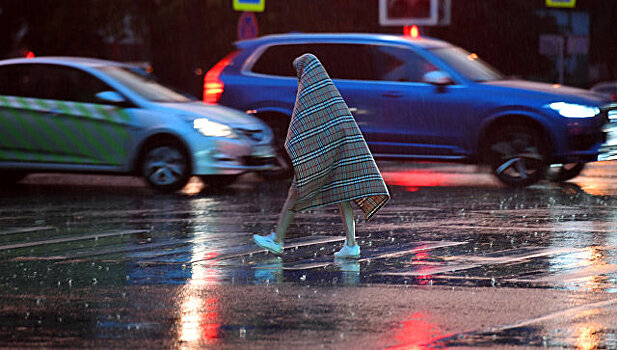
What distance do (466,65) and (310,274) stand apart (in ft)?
27.7

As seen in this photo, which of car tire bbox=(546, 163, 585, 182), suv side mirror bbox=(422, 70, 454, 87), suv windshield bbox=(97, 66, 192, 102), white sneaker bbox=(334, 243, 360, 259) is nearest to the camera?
white sneaker bbox=(334, 243, 360, 259)

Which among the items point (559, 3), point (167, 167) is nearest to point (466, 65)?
point (167, 167)

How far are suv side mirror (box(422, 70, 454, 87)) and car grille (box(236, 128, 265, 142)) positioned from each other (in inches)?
88.5

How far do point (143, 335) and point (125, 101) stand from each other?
935 centimetres

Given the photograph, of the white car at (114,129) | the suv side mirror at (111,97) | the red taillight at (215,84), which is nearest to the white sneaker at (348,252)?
the white car at (114,129)

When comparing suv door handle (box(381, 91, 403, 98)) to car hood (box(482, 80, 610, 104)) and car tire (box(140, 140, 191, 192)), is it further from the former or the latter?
car tire (box(140, 140, 191, 192))

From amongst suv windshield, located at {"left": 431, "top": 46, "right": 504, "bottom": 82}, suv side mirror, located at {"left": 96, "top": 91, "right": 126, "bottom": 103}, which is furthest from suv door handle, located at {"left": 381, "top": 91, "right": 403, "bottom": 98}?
suv side mirror, located at {"left": 96, "top": 91, "right": 126, "bottom": 103}

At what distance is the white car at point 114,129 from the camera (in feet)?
51.5

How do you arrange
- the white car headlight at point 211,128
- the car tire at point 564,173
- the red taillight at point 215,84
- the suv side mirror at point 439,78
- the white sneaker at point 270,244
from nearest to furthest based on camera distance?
1. the white sneaker at point 270,244
2. the white car headlight at point 211,128
3. the suv side mirror at point 439,78
4. the car tire at point 564,173
5. the red taillight at point 215,84

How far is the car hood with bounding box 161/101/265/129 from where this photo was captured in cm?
1586

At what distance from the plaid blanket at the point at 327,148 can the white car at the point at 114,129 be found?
5.79 metres

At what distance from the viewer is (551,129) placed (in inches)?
623

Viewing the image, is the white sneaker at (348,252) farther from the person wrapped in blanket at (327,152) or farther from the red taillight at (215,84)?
the red taillight at (215,84)

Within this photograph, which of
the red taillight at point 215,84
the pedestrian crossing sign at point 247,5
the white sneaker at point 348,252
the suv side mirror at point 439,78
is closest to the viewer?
the white sneaker at point 348,252
